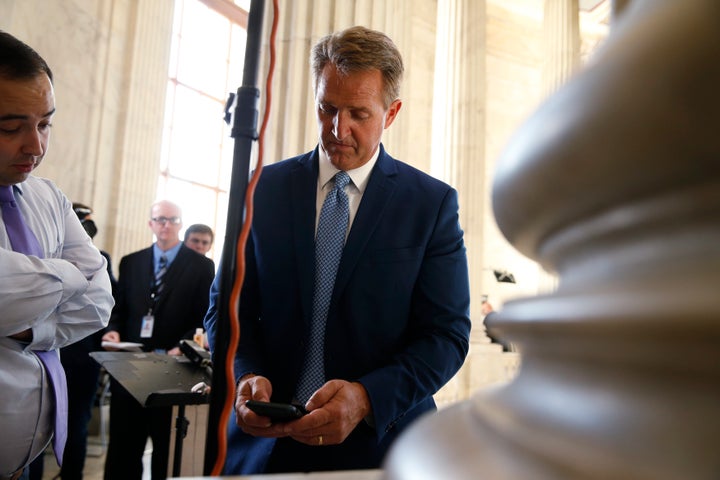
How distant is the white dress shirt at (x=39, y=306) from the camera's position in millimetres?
1505

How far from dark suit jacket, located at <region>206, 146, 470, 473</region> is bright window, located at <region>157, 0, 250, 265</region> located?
1014 centimetres

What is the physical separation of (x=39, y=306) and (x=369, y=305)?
936mm

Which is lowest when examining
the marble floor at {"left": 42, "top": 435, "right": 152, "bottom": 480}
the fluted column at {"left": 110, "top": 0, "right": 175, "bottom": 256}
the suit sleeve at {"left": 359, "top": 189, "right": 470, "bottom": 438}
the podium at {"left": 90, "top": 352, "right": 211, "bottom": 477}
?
the marble floor at {"left": 42, "top": 435, "right": 152, "bottom": 480}

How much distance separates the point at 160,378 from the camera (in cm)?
221

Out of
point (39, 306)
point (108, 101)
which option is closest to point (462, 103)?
point (108, 101)

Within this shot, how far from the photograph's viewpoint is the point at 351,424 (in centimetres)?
136

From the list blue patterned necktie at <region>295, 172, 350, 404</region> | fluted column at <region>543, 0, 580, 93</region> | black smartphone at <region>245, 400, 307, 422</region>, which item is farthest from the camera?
fluted column at <region>543, 0, 580, 93</region>

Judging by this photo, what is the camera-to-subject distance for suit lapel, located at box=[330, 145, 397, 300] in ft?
5.22

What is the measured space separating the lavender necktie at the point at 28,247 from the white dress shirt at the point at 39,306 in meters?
0.02

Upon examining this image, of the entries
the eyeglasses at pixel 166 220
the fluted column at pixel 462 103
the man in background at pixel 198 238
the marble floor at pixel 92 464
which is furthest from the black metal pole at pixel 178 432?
the fluted column at pixel 462 103

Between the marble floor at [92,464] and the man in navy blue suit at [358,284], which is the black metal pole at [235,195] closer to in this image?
the man in navy blue suit at [358,284]

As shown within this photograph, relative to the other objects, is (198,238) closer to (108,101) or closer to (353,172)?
(108,101)

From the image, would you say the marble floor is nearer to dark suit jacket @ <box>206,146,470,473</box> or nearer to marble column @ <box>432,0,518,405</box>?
dark suit jacket @ <box>206,146,470,473</box>

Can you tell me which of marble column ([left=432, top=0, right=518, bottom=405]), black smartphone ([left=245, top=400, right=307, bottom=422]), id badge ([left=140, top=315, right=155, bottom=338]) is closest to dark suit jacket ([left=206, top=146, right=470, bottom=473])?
black smartphone ([left=245, top=400, right=307, bottom=422])
